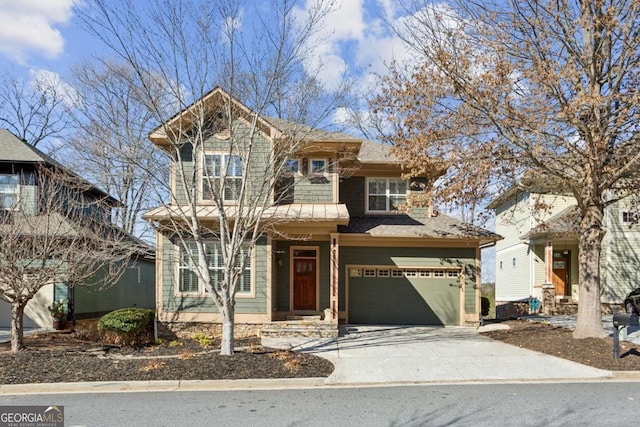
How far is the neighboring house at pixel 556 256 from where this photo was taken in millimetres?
21406

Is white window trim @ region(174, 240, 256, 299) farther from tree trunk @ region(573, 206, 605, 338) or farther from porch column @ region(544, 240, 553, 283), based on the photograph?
porch column @ region(544, 240, 553, 283)

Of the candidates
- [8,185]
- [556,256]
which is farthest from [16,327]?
[556,256]

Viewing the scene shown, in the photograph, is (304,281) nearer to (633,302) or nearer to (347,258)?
(347,258)

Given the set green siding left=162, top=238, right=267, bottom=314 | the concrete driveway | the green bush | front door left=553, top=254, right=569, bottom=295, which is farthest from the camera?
front door left=553, top=254, right=569, bottom=295

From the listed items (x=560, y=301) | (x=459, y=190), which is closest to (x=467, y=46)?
(x=459, y=190)

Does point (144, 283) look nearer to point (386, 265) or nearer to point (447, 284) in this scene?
point (386, 265)

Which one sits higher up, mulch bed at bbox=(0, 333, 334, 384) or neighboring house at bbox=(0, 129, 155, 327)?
neighboring house at bbox=(0, 129, 155, 327)

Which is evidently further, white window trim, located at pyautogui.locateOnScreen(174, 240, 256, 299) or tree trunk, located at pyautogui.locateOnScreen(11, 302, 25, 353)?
white window trim, located at pyautogui.locateOnScreen(174, 240, 256, 299)

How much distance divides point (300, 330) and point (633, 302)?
1376cm

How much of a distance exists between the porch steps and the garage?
3156mm

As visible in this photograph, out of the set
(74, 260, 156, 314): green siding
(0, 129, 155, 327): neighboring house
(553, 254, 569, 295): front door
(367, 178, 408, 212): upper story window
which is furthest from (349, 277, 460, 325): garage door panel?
(553, 254, 569, 295): front door

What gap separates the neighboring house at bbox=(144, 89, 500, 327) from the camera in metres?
15.4

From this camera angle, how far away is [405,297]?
17688mm

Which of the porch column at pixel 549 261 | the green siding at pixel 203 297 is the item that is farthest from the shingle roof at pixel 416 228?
the porch column at pixel 549 261
